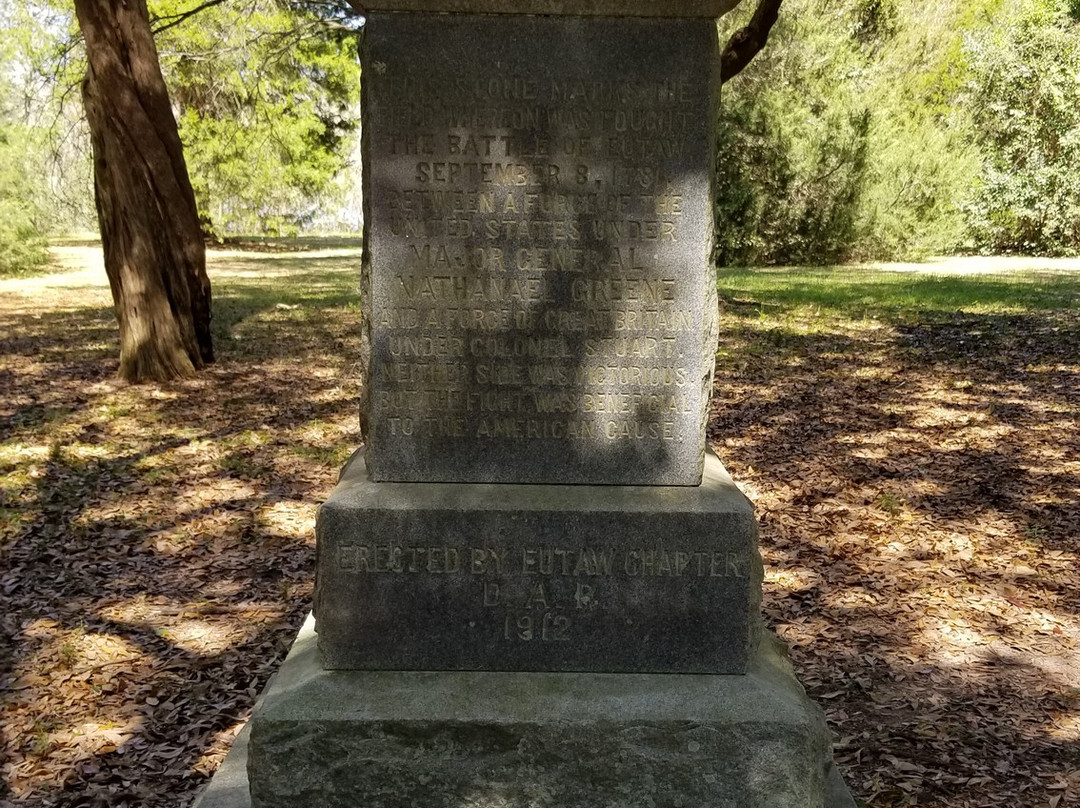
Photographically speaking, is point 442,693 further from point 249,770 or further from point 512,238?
point 512,238

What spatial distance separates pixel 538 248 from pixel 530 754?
5.05 ft

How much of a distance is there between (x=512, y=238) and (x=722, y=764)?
1719 mm

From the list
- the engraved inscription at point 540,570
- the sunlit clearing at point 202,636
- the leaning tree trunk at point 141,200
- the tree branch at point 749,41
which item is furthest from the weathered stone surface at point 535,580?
the tree branch at point 749,41

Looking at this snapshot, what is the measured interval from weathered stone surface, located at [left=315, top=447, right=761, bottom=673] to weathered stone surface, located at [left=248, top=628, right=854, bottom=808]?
0.68 ft

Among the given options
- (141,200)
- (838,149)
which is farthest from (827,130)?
(141,200)

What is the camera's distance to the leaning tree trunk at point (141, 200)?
362 inches

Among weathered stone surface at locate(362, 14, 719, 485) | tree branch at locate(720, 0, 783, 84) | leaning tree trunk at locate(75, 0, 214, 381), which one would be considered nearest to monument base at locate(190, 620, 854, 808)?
weathered stone surface at locate(362, 14, 719, 485)

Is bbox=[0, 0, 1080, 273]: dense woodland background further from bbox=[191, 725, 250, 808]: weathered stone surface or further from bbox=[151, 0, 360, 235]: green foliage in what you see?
bbox=[191, 725, 250, 808]: weathered stone surface

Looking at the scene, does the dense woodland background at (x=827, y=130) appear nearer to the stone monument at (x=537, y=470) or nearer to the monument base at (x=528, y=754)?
the stone monument at (x=537, y=470)

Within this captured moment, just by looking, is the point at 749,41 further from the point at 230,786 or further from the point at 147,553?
the point at 230,786

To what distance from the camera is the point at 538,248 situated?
3.03 metres

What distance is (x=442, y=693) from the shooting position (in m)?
2.96

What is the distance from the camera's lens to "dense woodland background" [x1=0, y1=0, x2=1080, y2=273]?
76.6 ft

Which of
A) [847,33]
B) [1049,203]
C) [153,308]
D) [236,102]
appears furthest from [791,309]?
[236,102]
